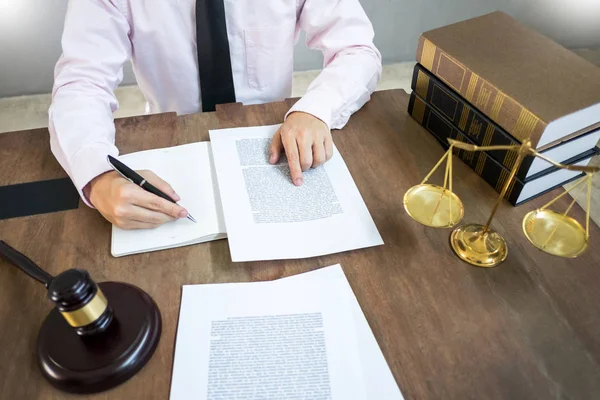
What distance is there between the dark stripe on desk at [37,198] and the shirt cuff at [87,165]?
0.12 ft

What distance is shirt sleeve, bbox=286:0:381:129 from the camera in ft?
3.23

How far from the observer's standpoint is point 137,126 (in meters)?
0.98

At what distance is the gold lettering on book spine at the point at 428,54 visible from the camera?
0.90 m

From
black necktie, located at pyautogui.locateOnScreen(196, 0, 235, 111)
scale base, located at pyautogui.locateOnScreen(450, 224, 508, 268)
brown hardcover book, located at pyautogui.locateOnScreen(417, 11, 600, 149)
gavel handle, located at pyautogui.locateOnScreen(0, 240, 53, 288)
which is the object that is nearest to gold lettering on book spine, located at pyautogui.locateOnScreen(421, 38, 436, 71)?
brown hardcover book, located at pyautogui.locateOnScreen(417, 11, 600, 149)

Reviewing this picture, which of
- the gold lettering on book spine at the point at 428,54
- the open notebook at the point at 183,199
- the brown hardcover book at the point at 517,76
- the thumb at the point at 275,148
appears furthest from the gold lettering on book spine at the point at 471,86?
the open notebook at the point at 183,199

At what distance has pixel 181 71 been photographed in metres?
1.17

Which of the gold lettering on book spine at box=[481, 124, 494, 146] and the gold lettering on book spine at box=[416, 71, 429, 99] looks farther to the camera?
the gold lettering on book spine at box=[416, 71, 429, 99]

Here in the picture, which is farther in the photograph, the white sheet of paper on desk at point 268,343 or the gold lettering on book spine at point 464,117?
the gold lettering on book spine at point 464,117

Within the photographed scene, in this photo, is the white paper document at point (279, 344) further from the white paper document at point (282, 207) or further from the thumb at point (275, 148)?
the thumb at point (275, 148)

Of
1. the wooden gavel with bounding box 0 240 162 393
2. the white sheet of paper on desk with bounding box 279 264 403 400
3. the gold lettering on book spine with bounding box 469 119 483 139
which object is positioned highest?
the gold lettering on book spine with bounding box 469 119 483 139

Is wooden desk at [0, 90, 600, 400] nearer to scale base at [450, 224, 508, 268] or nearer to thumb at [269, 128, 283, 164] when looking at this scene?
scale base at [450, 224, 508, 268]

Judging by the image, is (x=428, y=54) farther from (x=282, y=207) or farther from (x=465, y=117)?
(x=282, y=207)

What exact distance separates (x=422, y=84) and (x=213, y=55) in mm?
505

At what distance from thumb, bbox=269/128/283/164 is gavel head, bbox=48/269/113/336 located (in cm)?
42
